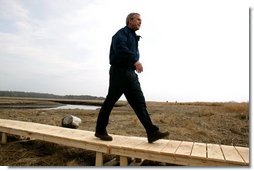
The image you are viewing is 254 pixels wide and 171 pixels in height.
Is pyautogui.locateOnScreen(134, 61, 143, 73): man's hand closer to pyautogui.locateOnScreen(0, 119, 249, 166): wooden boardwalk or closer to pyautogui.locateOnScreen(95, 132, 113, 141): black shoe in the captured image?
pyautogui.locateOnScreen(0, 119, 249, 166): wooden boardwalk

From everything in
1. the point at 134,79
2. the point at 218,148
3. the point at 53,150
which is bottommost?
the point at 53,150

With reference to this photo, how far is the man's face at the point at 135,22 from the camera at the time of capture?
150 inches

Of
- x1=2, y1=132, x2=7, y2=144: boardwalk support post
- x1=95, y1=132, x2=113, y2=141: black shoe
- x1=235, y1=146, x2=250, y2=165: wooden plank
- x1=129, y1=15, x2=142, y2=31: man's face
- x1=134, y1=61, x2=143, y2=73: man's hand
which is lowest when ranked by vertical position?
x1=2, y1=132, x2=7, y2=144: boardwalk support post

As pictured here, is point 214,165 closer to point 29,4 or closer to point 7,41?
point 29,4

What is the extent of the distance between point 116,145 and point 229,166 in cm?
138

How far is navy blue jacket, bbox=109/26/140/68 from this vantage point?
3.66m

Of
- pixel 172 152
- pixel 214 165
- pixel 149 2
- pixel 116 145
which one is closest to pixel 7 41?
pixel 149 2

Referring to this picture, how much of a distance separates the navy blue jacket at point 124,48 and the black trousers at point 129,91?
0.11 m

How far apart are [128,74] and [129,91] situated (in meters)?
0.23

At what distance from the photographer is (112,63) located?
3.89 metres

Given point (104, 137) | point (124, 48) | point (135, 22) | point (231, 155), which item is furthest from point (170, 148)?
point (135, 22)

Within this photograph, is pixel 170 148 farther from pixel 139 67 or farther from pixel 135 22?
pixel 135 22

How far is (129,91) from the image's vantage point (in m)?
3.85

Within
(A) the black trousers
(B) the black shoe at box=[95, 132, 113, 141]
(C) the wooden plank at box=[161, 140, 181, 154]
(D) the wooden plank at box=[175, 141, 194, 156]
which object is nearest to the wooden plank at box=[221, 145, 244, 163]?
(D) the wooden plank at box=[175, 141, 194, 156]
